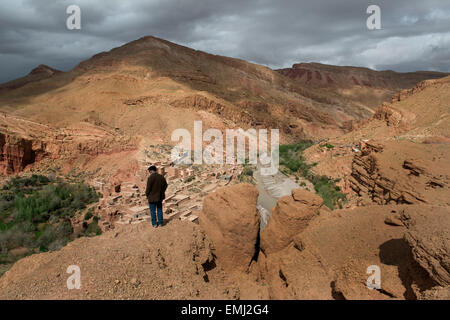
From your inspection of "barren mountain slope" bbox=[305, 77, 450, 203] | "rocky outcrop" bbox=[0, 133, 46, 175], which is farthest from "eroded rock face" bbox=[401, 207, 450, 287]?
"rocky outcrop" bbox=[0, 133, 46, 175]

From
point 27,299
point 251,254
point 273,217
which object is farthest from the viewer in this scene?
point 273,217

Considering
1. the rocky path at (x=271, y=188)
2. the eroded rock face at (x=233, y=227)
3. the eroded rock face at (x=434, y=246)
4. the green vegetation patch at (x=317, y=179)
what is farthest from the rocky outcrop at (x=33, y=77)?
the eroded rock face at (x=434, y=246)

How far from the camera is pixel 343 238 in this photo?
6770 millimetres

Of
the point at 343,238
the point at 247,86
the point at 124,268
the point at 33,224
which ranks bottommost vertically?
the point at 33,224

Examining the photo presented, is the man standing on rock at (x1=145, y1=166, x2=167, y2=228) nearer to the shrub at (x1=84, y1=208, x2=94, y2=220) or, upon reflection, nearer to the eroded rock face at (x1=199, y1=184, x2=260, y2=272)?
the eroded rock face at (x1=199, y1=184, x2=260, y2=272)

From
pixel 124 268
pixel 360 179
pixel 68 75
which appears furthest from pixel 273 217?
pixel 68 75

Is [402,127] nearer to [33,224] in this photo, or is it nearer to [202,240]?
[202,240]

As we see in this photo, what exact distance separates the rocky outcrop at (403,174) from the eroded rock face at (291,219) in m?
5.10

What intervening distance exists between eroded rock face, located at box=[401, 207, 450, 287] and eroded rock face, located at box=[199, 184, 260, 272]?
12.8 feet

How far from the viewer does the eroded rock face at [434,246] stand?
12.2 ft

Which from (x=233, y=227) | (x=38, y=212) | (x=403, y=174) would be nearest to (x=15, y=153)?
(x=38, y=212)

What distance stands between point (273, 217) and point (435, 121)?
14.2 metres

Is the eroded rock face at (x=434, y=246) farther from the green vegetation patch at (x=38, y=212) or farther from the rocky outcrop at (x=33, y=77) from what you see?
the rocky outcrop at (x=33, y=77)
